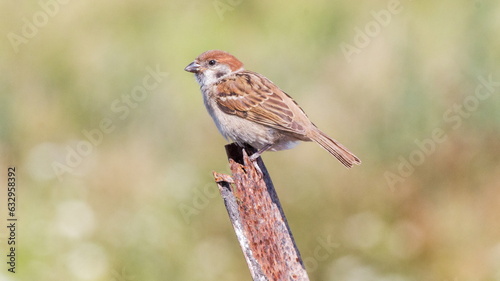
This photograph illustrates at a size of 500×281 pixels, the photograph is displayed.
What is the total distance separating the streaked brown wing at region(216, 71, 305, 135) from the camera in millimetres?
5402

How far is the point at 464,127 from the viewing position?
6.83m

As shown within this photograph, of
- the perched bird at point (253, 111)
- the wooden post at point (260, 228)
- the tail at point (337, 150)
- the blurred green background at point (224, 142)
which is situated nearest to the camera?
the wooden post at point (260, 228)

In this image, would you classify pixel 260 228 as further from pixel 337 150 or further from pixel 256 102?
pixel 256 102

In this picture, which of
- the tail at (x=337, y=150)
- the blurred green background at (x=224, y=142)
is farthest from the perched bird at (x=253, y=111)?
the blurred green background at (x=224, y=142)

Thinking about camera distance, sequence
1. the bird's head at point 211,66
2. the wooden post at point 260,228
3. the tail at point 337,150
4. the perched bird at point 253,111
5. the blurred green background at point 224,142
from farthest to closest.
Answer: the blurred green background at point 224,142 → the bird's head at point 211,66 → the perched bird at point 253,111 → the tail at point 337,150 → the wooden post at point 260,228

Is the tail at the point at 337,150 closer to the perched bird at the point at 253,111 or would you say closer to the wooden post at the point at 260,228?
the perched bird at the point at 253,111

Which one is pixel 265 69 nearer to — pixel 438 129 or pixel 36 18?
pixel 438 129

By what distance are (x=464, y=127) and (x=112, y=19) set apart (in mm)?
3696

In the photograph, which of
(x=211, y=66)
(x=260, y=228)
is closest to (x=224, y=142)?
(x=211, y=66)

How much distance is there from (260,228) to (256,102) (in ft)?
5.30

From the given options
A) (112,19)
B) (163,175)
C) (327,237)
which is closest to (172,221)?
(163,175)

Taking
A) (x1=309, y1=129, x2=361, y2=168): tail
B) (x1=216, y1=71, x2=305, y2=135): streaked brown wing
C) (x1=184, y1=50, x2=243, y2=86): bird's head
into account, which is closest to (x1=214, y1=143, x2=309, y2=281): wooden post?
(x1=309, y1=129, x2=361, y2=168): tail

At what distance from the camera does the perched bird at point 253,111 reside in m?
5.35

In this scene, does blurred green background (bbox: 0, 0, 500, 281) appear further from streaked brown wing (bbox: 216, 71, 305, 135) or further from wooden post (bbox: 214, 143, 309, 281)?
wooden post (bbox: 214, 143, 309, 281)
